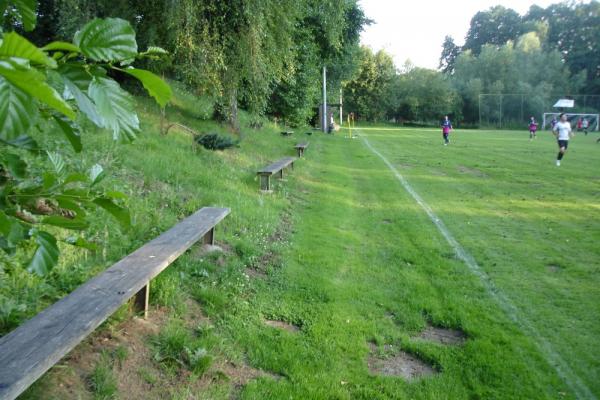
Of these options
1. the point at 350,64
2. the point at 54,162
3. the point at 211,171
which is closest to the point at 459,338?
the point at 54,162

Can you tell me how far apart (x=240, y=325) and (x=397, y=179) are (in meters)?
10.9

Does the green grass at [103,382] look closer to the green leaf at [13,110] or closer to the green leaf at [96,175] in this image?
the green leaf at [96,175]

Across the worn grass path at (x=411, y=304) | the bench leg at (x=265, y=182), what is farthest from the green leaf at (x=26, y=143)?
the bench leg at (x=265, y=182)

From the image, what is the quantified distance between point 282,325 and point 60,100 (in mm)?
4368

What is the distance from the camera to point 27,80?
797 mm

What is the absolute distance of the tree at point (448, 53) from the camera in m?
115

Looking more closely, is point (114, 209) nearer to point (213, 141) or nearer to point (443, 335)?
point (443, 335)

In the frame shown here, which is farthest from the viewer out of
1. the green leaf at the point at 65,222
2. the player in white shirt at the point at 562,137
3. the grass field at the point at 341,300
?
the player in white shirt at the point at 562,137

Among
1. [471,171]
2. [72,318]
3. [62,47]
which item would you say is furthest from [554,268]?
[471,171]

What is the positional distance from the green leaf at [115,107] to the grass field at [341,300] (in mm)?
2584

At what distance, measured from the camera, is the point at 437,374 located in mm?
4266

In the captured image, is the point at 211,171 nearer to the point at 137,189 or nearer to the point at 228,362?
the point at 137,189

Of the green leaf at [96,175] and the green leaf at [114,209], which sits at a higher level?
the green leaf at [96,175]

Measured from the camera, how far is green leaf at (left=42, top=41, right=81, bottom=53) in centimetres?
88
